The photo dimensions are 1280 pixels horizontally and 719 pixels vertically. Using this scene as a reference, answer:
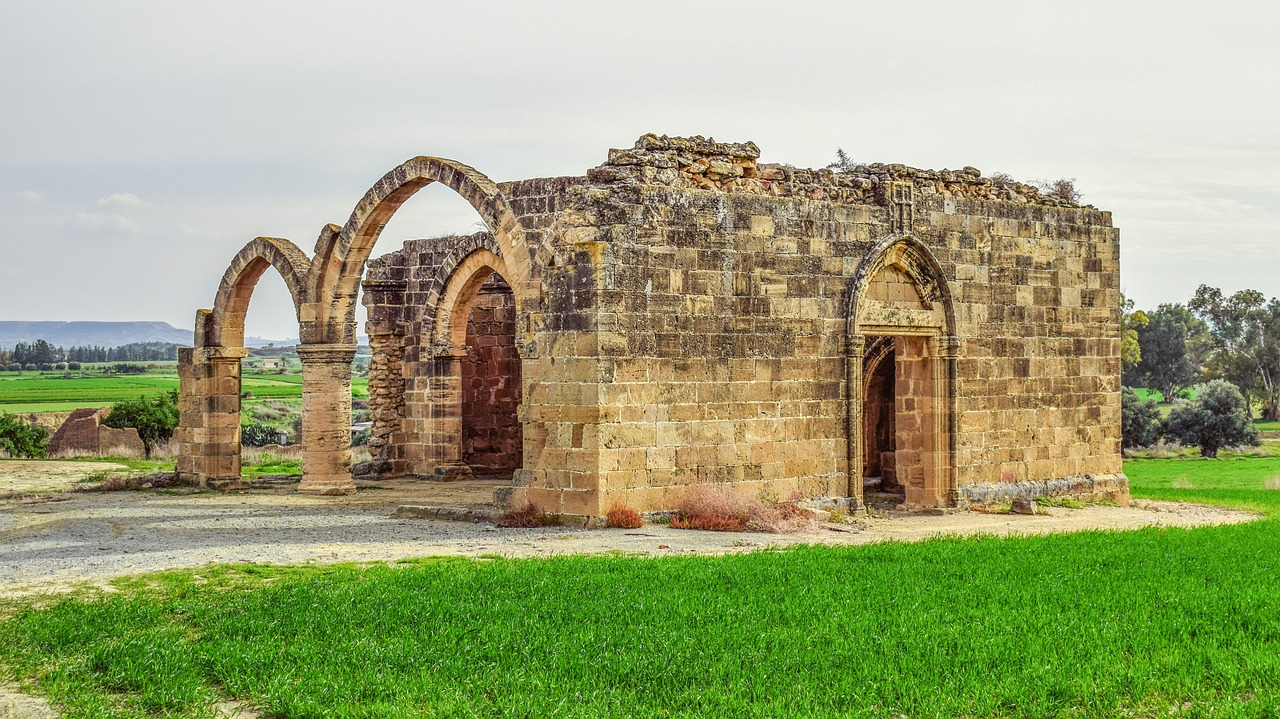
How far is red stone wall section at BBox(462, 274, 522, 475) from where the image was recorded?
22000mm

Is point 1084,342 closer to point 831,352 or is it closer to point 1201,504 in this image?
point 1201,504

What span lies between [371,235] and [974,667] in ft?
39.8

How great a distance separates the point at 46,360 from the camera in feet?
389

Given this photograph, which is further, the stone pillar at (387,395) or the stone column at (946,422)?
the stone pillar at (387,395)

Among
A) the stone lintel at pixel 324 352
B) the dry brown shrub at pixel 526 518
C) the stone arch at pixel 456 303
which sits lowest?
the dry brown shrub at pixel 526 518

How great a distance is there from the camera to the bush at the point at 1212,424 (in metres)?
37.6

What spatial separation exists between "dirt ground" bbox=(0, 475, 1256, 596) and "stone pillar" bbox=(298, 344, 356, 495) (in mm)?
462

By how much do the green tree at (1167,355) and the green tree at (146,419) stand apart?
1872 inches

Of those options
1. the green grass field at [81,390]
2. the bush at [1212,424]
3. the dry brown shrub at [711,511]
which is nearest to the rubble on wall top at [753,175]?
the dry brown shrub at [711,511]

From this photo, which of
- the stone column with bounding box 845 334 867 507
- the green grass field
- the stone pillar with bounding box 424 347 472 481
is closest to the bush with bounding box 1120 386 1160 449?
the stone pillar with bounding box 424 347 472 481

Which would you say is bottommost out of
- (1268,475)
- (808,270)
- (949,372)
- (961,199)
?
(1268,475)

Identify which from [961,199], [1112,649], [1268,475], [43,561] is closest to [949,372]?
[961,199]

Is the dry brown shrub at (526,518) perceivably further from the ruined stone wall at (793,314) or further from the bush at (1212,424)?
the bush at (1212,424)

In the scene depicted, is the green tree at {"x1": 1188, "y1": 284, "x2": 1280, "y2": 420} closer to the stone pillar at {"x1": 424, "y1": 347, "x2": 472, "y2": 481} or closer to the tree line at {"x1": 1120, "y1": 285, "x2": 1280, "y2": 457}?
the tree line at {"x1": 1120, "y1": 285, "x2": 1280, "y2": 457}
